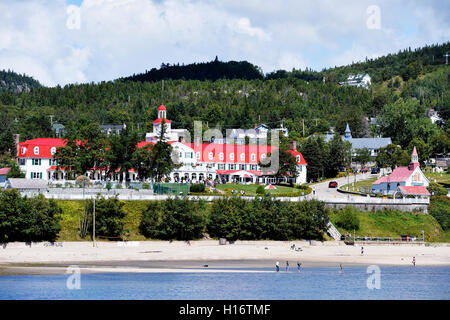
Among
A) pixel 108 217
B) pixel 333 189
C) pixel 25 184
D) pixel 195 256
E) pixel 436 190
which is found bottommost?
pixel 195 256

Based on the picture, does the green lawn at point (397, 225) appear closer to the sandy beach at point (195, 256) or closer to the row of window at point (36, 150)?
the sandy beach at point (195, 256)

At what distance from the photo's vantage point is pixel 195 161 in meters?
112

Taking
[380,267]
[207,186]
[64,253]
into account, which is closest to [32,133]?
[207,186]

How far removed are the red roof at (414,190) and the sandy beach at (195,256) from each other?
1522cm

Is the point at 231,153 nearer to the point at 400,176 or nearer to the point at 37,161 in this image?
the point at 400,176

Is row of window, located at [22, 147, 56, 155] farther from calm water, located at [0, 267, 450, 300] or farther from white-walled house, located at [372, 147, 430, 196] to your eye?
calm water, located at [0, 267, 450, 300]

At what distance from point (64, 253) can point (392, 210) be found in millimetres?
43273

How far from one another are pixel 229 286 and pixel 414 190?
47853 mm

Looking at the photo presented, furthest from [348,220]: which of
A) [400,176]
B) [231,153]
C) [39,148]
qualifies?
[39,148]

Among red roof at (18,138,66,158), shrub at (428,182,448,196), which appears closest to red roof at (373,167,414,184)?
shrub at (428,182,448,196)

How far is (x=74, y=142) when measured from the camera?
96375mm

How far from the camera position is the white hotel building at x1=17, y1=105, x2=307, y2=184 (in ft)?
337

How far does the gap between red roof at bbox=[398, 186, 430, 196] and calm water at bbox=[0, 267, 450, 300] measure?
30.8 m
